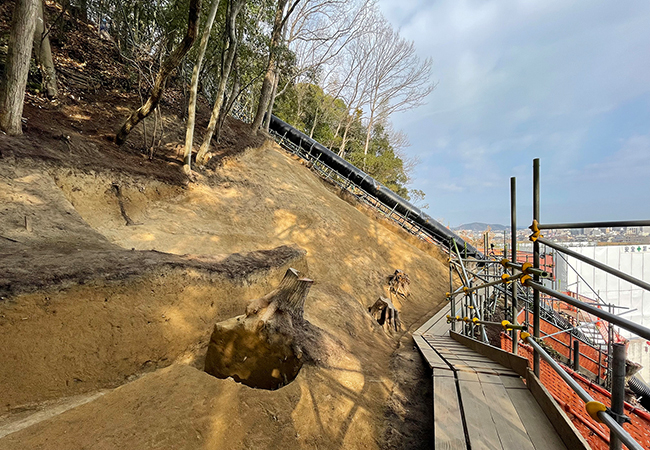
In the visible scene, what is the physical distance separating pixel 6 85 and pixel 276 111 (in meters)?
21.4

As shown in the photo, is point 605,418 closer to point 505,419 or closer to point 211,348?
point 505,419

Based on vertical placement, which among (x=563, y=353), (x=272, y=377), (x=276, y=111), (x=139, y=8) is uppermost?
(x=276, y=111)

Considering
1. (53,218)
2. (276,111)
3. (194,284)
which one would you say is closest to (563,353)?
(194,284)

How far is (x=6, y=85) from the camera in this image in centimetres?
546

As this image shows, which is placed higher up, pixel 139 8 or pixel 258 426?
pixel 139 8

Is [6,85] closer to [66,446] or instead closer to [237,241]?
[237,241]

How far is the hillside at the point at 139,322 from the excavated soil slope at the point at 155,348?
1 cm

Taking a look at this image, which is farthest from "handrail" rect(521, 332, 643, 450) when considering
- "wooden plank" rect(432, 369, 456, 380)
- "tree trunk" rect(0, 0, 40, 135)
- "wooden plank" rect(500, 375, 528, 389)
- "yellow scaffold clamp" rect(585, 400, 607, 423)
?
"tree trunk" rect(0, 0, 40, 135)

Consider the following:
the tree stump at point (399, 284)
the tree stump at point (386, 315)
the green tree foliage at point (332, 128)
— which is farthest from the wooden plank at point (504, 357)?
the green tree foliage at point (332, 128)

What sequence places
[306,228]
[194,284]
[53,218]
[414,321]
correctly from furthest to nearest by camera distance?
[306,228]
[414,321]
[53,218]
[194,284]

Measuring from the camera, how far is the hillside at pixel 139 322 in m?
2.37

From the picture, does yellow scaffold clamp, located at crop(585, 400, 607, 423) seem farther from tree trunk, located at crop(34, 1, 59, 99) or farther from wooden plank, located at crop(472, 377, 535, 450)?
tree trunk, located at crop(34, 1, 59, 99)

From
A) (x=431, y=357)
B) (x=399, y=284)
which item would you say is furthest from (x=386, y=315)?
(x=399, y=284)

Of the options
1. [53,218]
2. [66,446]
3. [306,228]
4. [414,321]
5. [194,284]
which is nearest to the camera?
[66,446]
